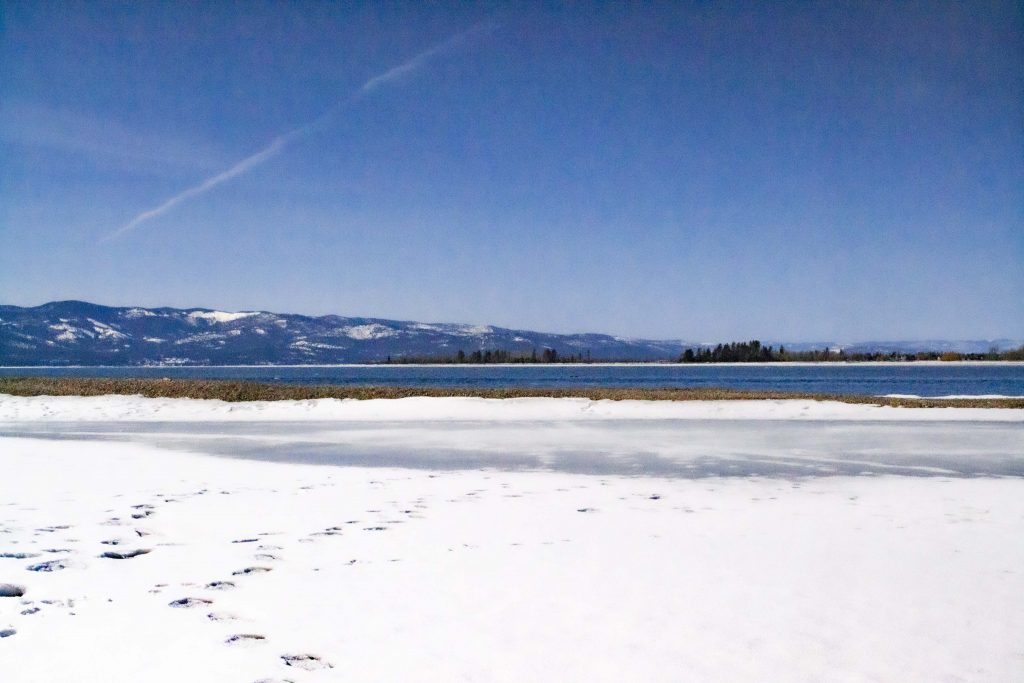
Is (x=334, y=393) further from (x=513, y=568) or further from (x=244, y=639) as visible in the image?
(x=244, y=639)

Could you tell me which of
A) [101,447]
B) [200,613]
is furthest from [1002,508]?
[101,447]

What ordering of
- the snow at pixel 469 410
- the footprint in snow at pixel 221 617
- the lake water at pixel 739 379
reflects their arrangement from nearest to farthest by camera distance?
the footprint in snow at pixel 221 617 → the snow at pixel 469 410 → the lake water at pixel 739 379

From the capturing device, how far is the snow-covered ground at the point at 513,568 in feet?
12.3

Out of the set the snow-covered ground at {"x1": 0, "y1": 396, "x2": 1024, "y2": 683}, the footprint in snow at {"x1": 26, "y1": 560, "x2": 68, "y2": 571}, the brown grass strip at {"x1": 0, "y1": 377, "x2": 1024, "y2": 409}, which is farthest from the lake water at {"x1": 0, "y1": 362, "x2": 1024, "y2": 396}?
the footprint in snow at {"x1": 26, "y1": 560, "x2": 68, "y2": 571}

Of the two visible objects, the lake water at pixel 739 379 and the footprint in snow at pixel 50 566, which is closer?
the footprint in snow at pixel 50 566

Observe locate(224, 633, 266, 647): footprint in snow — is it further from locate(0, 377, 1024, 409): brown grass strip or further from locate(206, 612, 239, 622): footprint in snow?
locate(0, 377, 1024, 409): brown grass strip

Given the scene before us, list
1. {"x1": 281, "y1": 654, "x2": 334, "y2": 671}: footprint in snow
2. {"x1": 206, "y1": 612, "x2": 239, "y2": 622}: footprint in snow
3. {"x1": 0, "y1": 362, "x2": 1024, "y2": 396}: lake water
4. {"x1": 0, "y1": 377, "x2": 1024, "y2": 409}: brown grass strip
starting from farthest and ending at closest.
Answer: {"x1": 0, "y1": 362, "x2": 1024, "y2": 396}: lake water, {"x1": 0, "y1": 377, "x2": 1024, "y2": 409}: brown grass strip, {"x1": 206, "y1": 612, "x2": 239, "y2": 622}: footprint in snow, {"x1": 281, "y1": 654, "x2": 334, "y2": 671}: footprint in snow

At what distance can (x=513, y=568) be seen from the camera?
17.6ft

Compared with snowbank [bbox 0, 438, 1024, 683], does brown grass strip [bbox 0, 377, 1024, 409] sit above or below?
above

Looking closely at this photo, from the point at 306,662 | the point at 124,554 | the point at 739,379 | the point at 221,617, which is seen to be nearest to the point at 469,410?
the point at 124,554

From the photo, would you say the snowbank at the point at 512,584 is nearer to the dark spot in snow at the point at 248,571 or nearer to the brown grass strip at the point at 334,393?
the dark spot in snow at the point at 248,571

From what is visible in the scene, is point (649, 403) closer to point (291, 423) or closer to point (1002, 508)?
point (291, 423)

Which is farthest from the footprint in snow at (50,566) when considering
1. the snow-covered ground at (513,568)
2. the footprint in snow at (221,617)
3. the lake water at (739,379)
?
the lake water at (739,379)

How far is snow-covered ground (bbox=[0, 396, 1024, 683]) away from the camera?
3.74 meters
